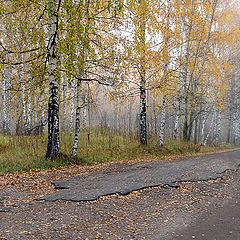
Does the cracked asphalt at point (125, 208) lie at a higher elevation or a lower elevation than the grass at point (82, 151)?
lower

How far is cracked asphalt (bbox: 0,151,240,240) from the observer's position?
3613 mm

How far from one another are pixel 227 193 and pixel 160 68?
26.5 ft

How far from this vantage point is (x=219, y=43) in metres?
20.7

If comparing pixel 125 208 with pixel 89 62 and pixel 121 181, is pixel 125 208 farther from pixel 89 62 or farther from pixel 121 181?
pixel 89 62

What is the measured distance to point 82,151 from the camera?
36.0 feet

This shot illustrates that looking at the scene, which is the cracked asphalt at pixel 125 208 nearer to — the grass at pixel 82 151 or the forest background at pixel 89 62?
the grass at pixel 82 151

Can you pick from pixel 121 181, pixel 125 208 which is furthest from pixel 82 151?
pixel 125 208

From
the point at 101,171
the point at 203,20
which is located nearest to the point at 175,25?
the point at 203,20

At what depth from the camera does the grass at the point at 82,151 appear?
8.53 m

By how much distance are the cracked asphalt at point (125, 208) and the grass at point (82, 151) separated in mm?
1770

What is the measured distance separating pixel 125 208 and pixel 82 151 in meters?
6.66

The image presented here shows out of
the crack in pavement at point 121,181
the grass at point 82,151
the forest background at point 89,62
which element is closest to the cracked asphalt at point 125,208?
the crack in pavement at point 121,181

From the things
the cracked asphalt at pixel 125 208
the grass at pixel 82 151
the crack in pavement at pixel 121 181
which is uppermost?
the grass at pixel 82 151

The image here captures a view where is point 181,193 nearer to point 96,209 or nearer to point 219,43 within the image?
point 96,209
